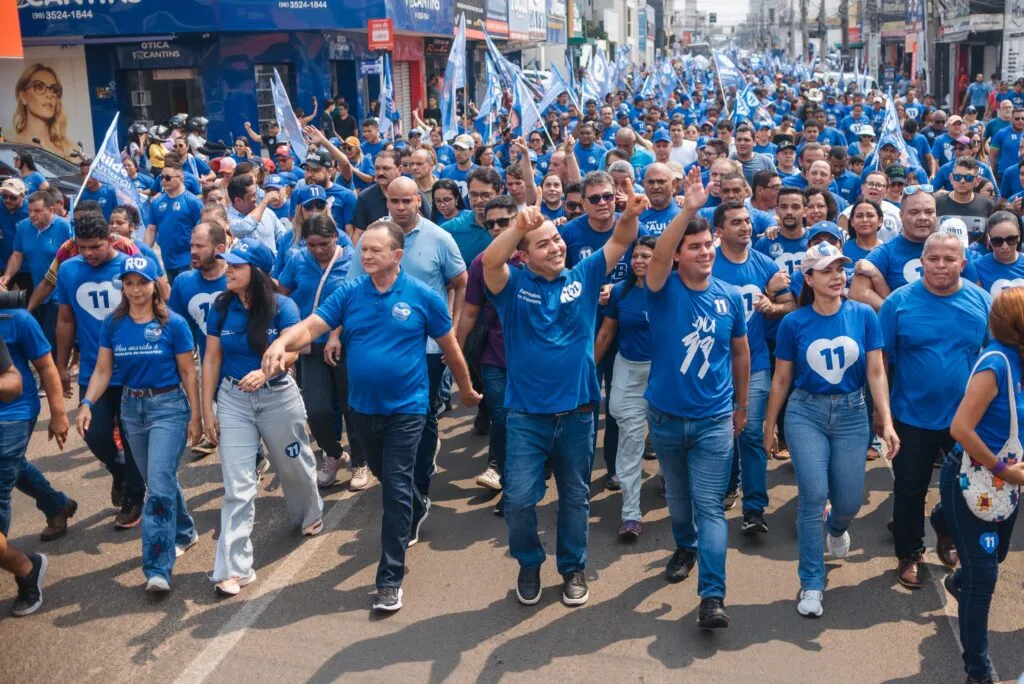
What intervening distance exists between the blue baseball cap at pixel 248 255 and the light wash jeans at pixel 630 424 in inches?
85.2

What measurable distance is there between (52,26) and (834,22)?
410 feet

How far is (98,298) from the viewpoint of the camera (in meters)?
6.88

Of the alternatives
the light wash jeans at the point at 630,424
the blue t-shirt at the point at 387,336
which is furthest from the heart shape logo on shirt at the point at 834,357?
the blue t-shirt at the point at 387,336

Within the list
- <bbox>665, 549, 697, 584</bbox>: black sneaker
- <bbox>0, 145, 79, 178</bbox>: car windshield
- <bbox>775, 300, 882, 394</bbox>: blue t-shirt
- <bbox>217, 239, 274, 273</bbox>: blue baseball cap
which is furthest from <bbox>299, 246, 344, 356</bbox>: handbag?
Answer: <bbox>0, 145, 79, 178</bbox>: car windshield

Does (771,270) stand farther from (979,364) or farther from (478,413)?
(478,413)

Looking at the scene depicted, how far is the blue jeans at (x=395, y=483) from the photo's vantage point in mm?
5570

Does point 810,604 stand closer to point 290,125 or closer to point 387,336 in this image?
point 387,336

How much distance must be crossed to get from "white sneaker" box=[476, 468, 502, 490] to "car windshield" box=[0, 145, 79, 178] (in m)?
11.6

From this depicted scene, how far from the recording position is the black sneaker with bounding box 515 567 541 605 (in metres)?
5.57

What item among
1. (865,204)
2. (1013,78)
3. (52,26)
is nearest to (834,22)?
(1013,78)

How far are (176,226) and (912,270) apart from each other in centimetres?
644

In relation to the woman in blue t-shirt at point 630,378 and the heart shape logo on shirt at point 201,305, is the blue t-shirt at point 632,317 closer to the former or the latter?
the woman in blue t-shirt at point 630,378

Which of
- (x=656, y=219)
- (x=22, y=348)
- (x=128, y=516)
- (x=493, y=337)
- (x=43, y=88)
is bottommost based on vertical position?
(x=128, y=516)

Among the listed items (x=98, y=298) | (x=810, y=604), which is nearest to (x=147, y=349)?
(x=98, y=298)
